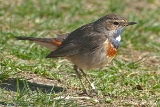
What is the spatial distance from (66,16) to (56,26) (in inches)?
32.9

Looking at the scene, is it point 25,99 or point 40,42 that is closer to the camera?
point 25,99

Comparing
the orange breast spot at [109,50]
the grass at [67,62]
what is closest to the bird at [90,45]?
the orange breast spot at [109,50]

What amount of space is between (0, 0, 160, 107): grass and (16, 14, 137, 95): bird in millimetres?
447

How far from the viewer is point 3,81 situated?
8.28m

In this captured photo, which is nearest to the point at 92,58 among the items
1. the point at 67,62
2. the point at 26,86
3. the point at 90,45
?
the point at 90,45

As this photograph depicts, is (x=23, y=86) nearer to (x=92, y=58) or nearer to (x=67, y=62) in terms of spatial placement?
(x=92, y=58)

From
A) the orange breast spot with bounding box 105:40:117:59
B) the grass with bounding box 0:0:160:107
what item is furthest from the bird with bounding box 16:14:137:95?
the grass with bounding box 0:0:160:107

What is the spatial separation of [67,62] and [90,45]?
154 cm

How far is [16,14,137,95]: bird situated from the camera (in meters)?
8.45

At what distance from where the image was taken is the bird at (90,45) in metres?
8.45

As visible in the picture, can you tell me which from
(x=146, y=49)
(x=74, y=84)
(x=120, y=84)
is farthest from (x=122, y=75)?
(x=146, y=49)

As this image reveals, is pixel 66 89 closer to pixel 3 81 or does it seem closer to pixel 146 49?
pixel 3 81

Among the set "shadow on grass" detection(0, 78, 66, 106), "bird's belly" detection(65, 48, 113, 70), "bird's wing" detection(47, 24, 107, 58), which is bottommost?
"shadow on grass" detection(0, 78, 66, 106)

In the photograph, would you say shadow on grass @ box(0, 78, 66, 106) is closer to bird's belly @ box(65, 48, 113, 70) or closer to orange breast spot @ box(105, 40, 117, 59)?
bird's belly @ box(65, 48, 113, 70)
